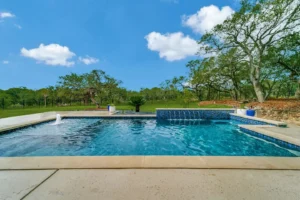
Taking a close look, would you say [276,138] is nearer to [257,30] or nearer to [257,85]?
[257,85]

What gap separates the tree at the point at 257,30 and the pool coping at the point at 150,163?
12.6 metres

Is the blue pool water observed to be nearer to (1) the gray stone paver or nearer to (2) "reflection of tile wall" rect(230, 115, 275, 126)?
(1) the gray stone paver

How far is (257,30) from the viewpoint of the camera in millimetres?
13062

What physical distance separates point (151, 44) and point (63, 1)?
1208cm

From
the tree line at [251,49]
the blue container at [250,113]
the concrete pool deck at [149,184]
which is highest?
the tree line at [251,49]

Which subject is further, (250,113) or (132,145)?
(250,113)

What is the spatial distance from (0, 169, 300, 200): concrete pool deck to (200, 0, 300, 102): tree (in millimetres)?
13362

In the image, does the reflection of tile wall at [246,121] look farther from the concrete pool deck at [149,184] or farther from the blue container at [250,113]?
the concrete pool deck at [149,184]

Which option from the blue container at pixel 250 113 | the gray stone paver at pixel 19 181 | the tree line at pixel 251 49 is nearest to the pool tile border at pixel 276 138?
the blue container at pixel 250 113

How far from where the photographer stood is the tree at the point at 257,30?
39.1ft

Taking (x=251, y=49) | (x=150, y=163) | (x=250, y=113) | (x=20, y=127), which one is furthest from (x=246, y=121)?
(x=20, y=127)

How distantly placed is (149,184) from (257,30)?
15.6 metres

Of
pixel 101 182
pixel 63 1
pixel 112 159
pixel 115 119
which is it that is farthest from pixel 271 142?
pixel 63 1

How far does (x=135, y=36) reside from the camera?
1850 cm
